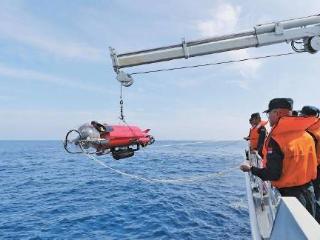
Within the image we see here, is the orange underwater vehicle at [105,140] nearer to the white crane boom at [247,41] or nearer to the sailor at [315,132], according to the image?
the white crane boom at [247,41]

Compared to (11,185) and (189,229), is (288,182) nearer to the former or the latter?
(189,229)

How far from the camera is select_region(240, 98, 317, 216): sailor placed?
4414 mm

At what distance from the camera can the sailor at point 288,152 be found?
4414 millimetres

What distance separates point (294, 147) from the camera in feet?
14.5

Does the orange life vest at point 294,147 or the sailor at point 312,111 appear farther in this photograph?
the sailor at point 312,111

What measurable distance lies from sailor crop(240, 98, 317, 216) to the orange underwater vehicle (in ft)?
9.26

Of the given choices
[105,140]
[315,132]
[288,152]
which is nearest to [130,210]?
[105,140]

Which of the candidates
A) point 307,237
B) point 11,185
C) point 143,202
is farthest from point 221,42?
point 11,185

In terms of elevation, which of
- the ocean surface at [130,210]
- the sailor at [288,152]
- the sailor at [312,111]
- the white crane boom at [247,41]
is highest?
the white crane boom at [247,41]

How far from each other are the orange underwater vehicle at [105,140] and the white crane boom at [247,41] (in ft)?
4.55

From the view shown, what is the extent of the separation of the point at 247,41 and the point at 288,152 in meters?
3.09

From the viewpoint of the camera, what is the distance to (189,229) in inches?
462

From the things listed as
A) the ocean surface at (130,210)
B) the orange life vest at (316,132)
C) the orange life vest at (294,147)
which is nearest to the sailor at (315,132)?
the orange life vest at (316,132)

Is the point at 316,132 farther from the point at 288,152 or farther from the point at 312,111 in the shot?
the point at 288,152
